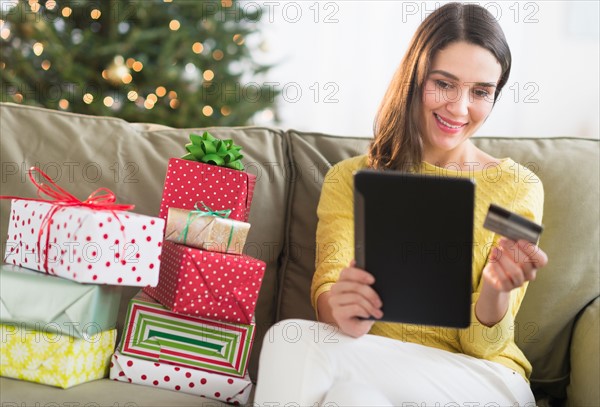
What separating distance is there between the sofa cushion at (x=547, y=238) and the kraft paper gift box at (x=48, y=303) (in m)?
0.42

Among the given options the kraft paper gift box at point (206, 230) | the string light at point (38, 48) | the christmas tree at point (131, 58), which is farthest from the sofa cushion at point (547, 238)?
the string light at point (38, 48)

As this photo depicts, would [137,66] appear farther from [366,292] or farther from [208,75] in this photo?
[366,292]

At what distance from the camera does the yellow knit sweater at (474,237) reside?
118 centimetres

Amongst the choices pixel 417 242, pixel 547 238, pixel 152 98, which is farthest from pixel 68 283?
pixel 152 98

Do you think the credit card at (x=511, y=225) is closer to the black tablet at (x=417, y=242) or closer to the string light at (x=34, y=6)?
the black tablet at (x=417, y=242)

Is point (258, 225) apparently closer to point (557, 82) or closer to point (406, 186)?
point (406, 186)

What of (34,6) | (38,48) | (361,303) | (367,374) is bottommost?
(367,374)

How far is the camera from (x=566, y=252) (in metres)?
1.35

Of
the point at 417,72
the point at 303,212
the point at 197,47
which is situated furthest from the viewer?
the point at 197,47

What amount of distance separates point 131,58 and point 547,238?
65.1 inches

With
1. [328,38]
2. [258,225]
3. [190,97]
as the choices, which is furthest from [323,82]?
[258,225]

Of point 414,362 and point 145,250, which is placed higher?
point 145,250

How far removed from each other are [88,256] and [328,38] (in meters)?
1.90

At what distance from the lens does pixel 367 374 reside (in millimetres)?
1025
